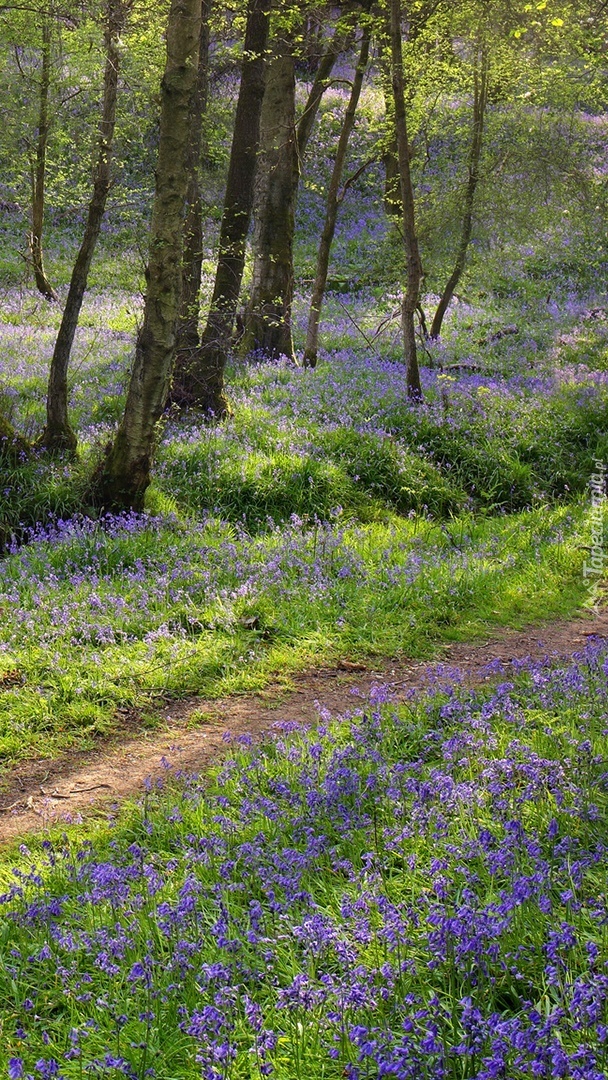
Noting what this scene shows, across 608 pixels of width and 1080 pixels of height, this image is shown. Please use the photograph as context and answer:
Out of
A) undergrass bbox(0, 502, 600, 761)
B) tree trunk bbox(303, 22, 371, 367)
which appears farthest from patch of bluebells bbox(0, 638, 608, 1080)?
tree trunk bbox(303, 22, 371, 367)

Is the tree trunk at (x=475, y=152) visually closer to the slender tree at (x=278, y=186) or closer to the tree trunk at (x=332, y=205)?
the tree trunk at (x=332, y=205)

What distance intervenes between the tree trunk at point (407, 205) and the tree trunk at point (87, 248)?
3890 mm

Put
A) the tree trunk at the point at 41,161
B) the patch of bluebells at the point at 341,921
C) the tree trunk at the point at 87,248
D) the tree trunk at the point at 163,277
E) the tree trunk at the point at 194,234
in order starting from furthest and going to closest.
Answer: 1. the tree trunk at the point at 41,161
2. the tree trunk at the point at 194,234
3. the tree trunk at the point at 87,248
4. the tree trunk at the point at 163,277
5. the patch of bluebells at the point at 341,921

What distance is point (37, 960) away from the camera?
3646 mm

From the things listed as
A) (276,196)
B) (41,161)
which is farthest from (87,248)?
(41,161)

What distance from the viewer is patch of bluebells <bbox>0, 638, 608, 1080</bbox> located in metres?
2.72

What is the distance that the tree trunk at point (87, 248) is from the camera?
10.2 metres

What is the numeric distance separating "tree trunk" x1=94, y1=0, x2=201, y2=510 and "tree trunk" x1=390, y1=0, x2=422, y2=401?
4.57m

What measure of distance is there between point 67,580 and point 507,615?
4.23 meters

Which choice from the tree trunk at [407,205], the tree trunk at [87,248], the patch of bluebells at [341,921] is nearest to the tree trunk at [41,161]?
the tree trunk at [87,248]

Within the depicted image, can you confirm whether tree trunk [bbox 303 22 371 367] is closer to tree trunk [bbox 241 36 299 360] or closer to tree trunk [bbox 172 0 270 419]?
tree trunk [bbox 241 36 299 360]

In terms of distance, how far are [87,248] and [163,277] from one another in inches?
79.3

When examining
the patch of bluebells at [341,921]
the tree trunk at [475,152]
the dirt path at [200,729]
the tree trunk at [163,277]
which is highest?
the tree trunk at [475,152]

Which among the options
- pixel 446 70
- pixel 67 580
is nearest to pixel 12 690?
pixel 67 580
